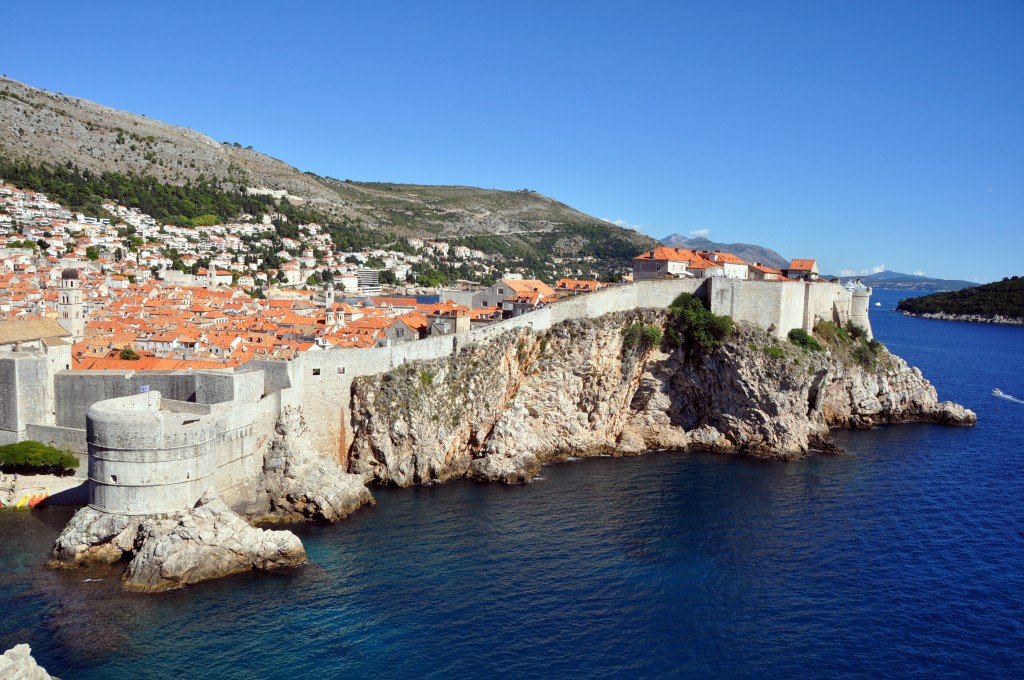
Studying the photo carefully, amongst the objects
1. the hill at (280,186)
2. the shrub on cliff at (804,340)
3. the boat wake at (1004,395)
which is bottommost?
the boat wake at (1004,395)

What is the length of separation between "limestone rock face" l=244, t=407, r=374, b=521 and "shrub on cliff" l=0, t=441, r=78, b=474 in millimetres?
6982

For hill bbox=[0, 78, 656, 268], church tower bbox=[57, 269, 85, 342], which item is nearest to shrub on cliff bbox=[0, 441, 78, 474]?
church tower bbox=[57, 269, 85, 342]

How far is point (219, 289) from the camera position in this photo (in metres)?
62.9

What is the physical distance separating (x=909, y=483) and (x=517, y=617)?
19.6 metres

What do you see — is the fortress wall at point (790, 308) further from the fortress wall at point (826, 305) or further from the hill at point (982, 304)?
the hill at point (982, 304)

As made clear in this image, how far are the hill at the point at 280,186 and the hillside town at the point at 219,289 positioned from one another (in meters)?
9.24

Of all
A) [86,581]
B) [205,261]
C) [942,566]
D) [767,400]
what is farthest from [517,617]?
[205,261]

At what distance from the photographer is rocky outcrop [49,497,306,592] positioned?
19.8 m

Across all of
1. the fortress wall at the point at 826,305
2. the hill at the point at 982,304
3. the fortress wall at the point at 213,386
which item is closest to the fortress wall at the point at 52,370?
the fortress wall at the point at 213,386

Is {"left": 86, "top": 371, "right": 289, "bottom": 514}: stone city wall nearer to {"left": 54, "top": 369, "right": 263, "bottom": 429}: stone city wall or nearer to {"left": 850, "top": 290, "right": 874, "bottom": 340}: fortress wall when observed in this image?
{"left": 54, "top": 369, "right": 263, "bottom": 429}: stone city wall

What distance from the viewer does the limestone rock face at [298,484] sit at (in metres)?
24.3

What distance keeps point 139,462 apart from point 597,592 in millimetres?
13549

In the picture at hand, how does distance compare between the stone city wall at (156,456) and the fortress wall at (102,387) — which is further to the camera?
the fortress wall at (102,387)

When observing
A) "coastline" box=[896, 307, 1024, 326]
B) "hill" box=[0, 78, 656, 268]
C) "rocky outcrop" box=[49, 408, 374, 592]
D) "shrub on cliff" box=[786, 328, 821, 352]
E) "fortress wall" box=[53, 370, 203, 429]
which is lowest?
"rocky outcrop" box=[49, 408, 374, 592]
